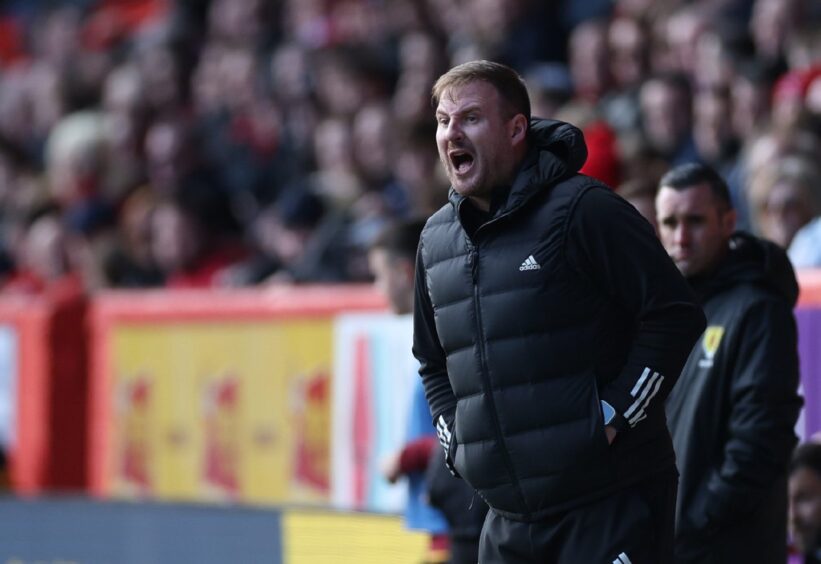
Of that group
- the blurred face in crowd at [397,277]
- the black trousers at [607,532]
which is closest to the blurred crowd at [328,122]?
the blurred face in crowd at [397,277]

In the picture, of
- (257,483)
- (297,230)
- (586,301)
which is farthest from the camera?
(297,230)

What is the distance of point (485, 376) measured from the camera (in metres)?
4.06

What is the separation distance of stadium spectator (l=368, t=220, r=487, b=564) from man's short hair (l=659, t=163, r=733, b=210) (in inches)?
43.9

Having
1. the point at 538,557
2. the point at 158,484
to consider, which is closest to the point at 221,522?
the point at 158,484

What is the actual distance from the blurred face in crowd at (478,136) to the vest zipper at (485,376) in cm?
18

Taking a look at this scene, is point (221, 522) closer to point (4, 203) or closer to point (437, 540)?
point (437, 540)

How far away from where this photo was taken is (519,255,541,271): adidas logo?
157 inches

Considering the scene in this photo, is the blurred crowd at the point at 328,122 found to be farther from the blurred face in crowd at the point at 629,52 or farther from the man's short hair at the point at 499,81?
the man's short hair at the point at 499,81

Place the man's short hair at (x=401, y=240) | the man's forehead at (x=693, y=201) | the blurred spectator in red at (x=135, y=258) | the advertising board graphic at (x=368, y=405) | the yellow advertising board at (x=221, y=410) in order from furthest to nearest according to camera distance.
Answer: the blurred spectator in red at (x=135, y=258) → the yellow advertising board at (x=221, y=410) → the advertising board graphic at (x=368, y=405) → the man's short hair at (x=401, y=240) → the man's forehead at (x=693, y=201)

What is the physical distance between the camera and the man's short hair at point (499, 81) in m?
4.09

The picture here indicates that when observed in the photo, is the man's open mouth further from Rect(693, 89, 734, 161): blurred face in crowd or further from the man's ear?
Rect(693, 89, 734, 161): blurred face in crowd

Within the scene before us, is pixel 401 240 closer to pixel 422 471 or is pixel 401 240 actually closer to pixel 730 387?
pixel 422 471

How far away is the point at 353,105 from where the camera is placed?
11172 mm

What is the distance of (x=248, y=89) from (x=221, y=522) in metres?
6.61
